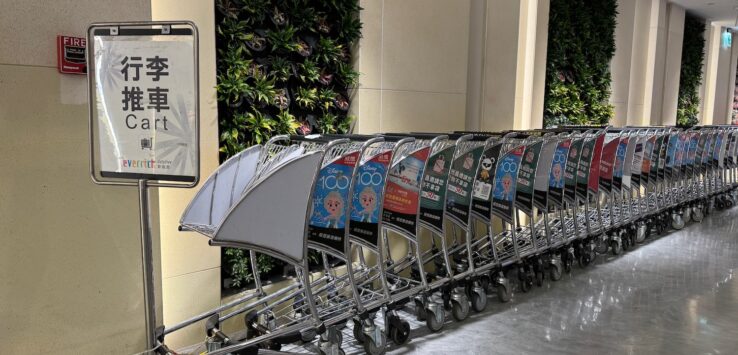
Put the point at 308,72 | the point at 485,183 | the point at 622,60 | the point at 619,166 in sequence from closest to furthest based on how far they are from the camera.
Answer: the point at 308,72 < the point at 485,183 < the point at 619,166 < the point at 622,60

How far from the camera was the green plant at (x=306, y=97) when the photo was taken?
157 inches

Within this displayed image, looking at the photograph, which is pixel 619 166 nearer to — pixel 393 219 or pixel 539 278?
pixel 539 278

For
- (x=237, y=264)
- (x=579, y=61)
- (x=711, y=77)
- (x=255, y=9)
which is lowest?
(x=237, y=264)

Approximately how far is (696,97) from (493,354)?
12608mm

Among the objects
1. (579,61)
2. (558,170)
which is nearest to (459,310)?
(558,170)

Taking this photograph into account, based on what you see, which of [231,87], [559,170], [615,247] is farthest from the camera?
[615,247]

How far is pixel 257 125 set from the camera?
3703mm

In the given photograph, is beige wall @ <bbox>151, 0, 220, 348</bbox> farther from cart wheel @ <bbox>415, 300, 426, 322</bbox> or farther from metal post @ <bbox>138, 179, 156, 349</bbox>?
cart wheel @ <bbox>415, 300, 426, 322</bbox>

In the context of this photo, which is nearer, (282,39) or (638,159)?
(282,39)

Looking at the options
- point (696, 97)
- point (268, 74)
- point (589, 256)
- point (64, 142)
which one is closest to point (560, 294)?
point (589, 256)

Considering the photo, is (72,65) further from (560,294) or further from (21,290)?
(560,294)

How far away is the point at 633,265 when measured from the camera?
5426 mm

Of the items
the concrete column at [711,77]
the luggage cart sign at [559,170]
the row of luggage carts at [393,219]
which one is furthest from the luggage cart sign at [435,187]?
the concrete column at [711,77]

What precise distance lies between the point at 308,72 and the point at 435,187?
118 centimetres
